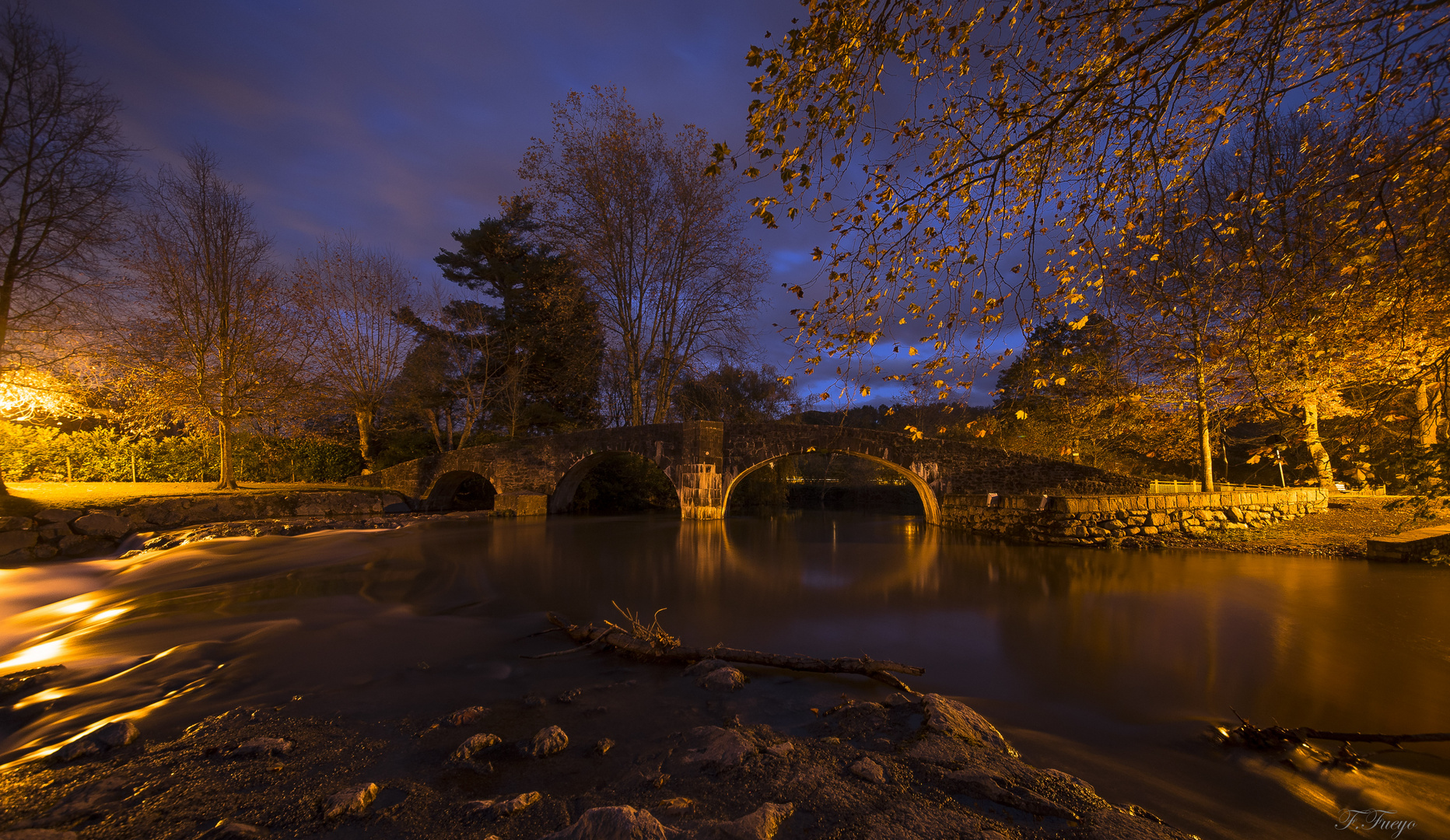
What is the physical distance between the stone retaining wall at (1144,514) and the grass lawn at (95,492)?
56.5ft

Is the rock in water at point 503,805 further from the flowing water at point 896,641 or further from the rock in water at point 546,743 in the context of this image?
the flowing water at point 896,641

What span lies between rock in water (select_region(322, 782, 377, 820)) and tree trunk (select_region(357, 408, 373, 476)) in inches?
759

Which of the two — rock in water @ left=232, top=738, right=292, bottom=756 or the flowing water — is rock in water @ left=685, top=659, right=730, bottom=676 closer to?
the flowing water

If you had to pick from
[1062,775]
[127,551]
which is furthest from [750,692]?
[127,551]

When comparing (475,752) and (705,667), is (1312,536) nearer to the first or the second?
(705,667)

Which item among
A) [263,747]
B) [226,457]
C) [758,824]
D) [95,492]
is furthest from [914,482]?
[95,492]

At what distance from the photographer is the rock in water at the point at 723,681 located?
3.34m

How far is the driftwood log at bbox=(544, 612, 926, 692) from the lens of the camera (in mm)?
3340

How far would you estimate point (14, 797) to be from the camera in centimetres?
212

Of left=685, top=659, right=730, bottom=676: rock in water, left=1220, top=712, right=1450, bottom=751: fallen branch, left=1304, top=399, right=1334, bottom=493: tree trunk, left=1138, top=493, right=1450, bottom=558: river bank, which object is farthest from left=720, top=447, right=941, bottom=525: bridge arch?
left=1220, top=712, right=1450, bottom=751: fallen branch

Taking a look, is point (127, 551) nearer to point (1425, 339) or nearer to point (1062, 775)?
point (1062, 775)

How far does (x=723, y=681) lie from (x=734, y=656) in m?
0.27

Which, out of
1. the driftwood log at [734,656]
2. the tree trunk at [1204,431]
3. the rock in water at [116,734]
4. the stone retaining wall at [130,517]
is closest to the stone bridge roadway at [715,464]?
the tree trunk at [1204,431]

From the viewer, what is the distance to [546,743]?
99.2 inches
